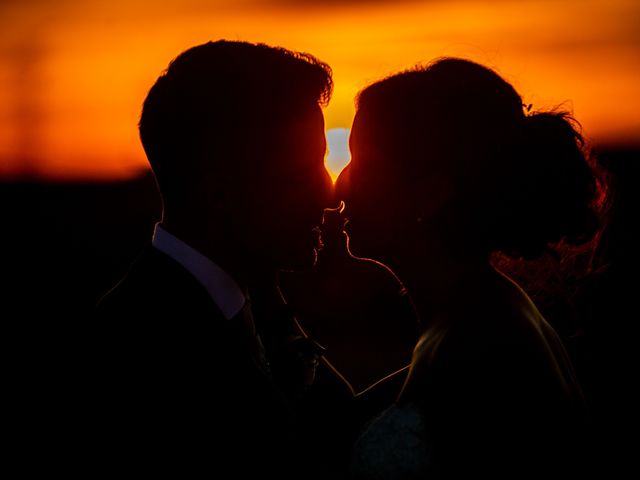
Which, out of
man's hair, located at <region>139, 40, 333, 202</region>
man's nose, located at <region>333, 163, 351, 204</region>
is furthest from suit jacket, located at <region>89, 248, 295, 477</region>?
man's nose, located at <region>333, 163, 351, 204</region>

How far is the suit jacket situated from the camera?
277cm

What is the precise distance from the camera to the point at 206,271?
3203 millimetres

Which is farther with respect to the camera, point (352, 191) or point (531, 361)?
point (352, 191)

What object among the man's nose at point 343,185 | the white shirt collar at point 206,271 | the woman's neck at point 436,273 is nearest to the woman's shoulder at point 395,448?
the woman's neck at point 436,273

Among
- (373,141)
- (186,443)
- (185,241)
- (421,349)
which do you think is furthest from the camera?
(373,141)

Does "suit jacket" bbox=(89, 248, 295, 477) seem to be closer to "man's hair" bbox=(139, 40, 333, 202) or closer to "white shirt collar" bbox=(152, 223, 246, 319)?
"white shirt collar" bbox=(152, 223, 246, 319)

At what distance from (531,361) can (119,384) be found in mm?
1432

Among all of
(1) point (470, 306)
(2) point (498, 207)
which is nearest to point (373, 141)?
(2) point (498, 207)

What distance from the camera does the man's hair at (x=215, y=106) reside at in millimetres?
3553

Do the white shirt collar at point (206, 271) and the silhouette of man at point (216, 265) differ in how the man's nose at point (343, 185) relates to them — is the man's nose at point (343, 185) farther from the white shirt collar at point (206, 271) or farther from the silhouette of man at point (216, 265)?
the white shirt collar at point (206, 271)

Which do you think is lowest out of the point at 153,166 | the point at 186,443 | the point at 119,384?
the point at 186,443

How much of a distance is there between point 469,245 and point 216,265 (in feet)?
3.39

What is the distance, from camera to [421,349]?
3131 millimetres

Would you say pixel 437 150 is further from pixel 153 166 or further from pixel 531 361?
pixel 153 166
